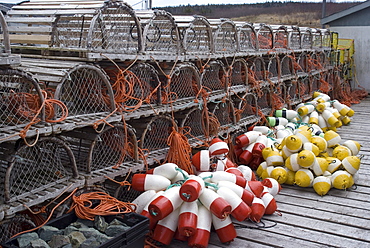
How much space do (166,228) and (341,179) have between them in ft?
7.37

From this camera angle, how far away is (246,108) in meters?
6.28

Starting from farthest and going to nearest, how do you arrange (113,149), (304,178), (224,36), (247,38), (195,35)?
(247,38), (224,36), (195,35), (304,178), (113,149)

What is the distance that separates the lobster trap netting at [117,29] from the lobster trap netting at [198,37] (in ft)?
1.84

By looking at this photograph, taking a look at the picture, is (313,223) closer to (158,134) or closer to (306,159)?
(306,159)

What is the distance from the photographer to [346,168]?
184 inches

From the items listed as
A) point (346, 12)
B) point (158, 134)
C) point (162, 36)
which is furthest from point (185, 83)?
point (346, 12)

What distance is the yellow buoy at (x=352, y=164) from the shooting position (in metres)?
4.64

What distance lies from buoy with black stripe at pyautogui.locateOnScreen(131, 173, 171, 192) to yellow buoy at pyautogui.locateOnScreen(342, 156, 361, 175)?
2.21 m

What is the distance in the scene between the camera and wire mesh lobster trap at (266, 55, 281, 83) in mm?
6630

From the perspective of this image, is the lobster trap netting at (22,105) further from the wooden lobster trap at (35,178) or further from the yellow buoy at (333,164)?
the yellow buoy at (333,164)

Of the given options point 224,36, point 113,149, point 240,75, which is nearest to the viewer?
point 113,149

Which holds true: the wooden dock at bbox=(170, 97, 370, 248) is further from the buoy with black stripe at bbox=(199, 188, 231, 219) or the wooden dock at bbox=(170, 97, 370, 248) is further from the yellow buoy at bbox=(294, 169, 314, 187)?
the buoy with black stripe at bbox=(199, 188, 231, 219)

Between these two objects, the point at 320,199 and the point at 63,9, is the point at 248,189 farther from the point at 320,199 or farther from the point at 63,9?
the point at 63,9

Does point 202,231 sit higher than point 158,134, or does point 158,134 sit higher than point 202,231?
point 158,134
